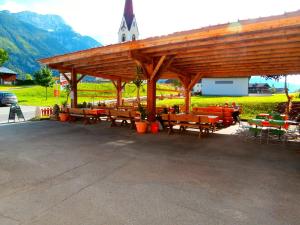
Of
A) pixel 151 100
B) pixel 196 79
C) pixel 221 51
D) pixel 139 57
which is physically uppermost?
pixel 221 51

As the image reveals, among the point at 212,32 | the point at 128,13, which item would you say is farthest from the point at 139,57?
the point at 128,13

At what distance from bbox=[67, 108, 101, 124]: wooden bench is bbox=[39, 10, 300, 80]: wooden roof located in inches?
92.2

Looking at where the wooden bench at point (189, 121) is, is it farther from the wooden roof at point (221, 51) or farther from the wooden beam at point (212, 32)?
the wooden beam at point (212, 32)

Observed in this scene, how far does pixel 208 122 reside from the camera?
26.6 feet

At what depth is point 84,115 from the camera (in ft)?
37.3

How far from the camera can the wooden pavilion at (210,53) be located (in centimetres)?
595

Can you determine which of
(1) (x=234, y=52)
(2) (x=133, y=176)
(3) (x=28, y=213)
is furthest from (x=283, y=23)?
(3) (x=28, y=213)

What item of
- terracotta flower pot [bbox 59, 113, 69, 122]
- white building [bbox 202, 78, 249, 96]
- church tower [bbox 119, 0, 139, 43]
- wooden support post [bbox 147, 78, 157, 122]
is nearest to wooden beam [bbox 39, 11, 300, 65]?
wooden support post [bbox 147, 78, 157, 122]

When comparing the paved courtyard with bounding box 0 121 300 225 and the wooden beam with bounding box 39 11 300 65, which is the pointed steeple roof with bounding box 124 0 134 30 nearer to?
the wooden beam with bounding box 39 11 300 65

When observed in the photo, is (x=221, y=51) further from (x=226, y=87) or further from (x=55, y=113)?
(x=226, y=87)

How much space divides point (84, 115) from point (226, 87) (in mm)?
33394

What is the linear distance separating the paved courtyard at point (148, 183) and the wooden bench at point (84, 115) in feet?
13.9

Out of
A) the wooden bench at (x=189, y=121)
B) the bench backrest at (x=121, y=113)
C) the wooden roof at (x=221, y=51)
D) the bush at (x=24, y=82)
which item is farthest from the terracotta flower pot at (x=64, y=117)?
the bush at (x=24, y=82)

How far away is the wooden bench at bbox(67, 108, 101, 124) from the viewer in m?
11.3
